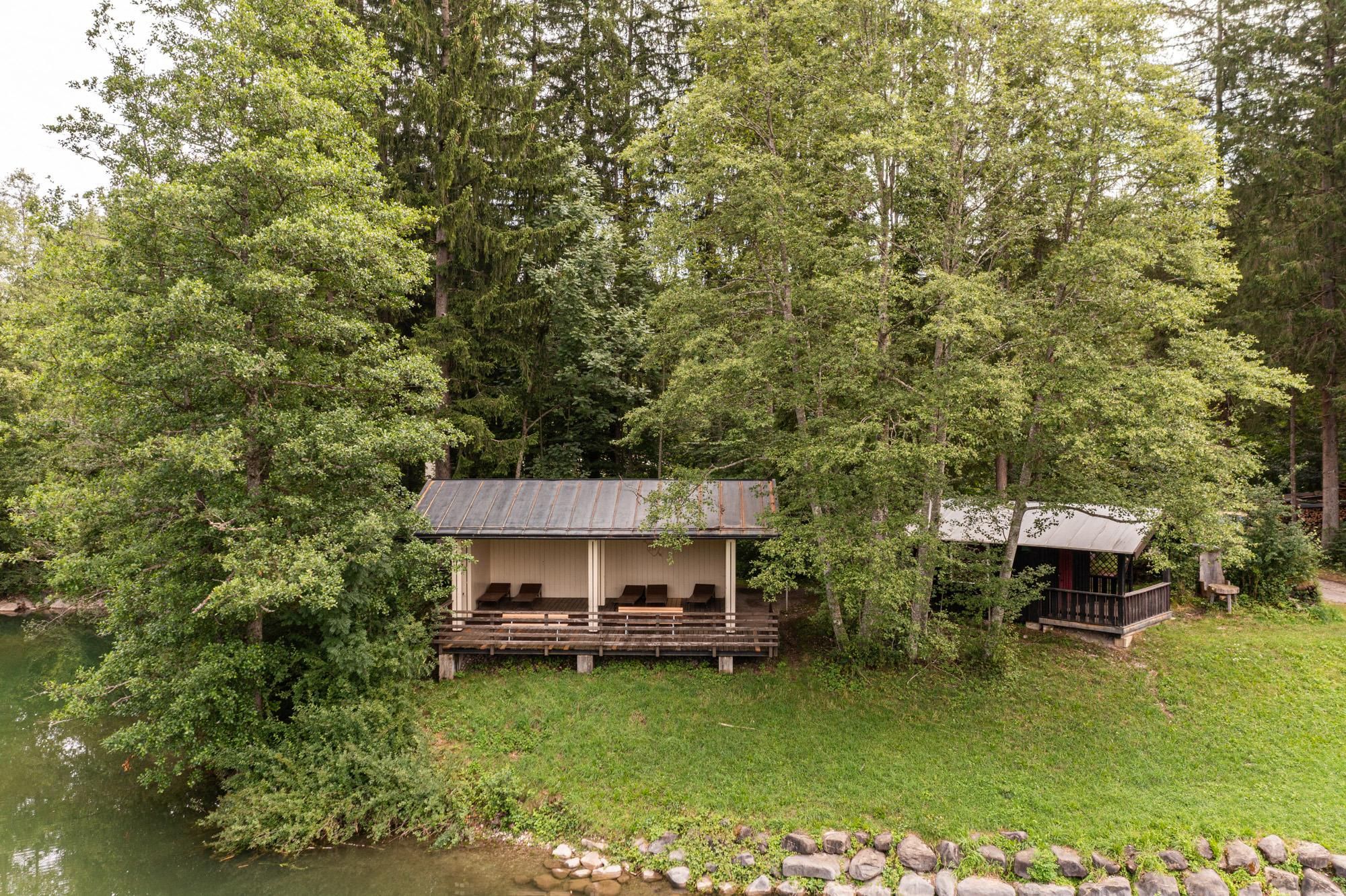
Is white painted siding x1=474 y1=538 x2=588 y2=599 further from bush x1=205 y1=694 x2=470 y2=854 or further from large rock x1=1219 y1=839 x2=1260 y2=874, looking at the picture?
large rock x1=1219 y1=839 x2=1260 y2=874

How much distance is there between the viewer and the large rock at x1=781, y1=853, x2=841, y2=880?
827 cm

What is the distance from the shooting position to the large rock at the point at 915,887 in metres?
7.98

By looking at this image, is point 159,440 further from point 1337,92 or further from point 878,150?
point 1337,92

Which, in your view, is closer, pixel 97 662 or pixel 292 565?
pixel 292 565

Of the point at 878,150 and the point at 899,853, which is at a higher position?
the point at 878,150

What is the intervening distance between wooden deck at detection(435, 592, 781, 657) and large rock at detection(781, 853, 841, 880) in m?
4.33

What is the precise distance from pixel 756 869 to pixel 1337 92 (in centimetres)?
2309

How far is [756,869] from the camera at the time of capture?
8414mm

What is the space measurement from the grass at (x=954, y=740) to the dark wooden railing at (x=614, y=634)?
0.39 meters

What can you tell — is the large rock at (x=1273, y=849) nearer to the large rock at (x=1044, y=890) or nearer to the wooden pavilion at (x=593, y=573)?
the large rock at (x=1044, y=890)

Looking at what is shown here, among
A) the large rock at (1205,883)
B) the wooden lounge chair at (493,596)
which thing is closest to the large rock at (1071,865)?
the large rock at (1205,883)

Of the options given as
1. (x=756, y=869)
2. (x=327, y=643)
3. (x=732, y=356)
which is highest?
(x=732, y=356)

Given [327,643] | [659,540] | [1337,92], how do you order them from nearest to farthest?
[327,643]
[659,540]
[1337,92]

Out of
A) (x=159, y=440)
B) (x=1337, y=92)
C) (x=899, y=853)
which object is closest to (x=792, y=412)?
(x=899, y=853)
